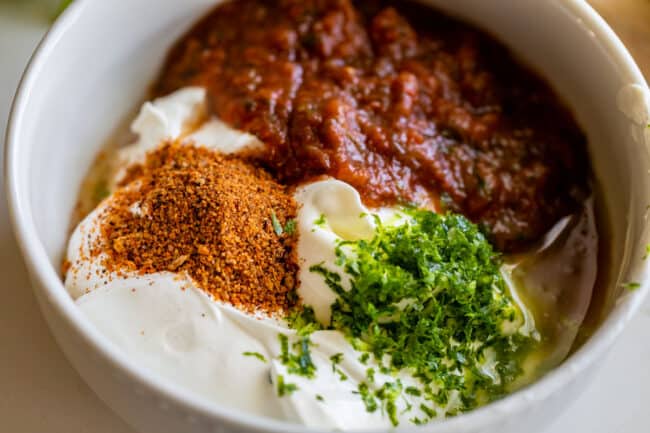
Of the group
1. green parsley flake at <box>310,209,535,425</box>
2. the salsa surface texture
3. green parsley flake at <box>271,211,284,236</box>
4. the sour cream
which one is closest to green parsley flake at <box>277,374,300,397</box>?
the sour cream

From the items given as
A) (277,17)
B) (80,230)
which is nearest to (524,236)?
(277,17)

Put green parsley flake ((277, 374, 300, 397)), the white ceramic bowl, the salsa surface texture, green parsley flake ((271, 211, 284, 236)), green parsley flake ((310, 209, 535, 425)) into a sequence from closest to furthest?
the white ceramic bowl, green parsley flake ((277, 374, 300, 397)), green parsley flake ((310, 209, 535, 425)), green parsley flake ((271, 211, 284, 236)), the salsa surface texture

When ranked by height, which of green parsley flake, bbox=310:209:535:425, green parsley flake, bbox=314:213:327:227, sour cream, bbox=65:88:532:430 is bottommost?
sour cream, bbox=65:88:532:430

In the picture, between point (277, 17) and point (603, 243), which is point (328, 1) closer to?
point (277, 17)

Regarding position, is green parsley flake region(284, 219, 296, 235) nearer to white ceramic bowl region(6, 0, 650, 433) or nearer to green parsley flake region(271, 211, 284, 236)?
green parsley flake region(271, 211, 284, 236)

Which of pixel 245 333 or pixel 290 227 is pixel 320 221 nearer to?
pixel 290 227
